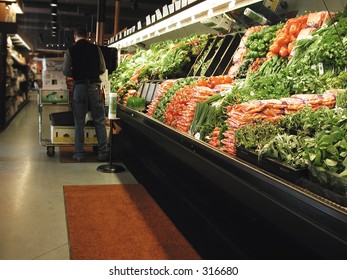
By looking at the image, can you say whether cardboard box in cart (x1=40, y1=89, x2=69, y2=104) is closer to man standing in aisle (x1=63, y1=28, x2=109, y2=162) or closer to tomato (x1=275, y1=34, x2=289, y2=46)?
man standing in aisle (x1=63, y1=28, x2=109, y2=162)

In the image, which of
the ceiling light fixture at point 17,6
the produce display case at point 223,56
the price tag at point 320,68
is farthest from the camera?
the ceiling light fixture at point 17,6

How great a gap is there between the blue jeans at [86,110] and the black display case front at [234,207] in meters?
1.28

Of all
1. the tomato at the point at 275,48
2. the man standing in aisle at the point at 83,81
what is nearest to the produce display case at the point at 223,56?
the tomato at the point at 275,48

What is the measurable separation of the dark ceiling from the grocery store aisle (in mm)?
10315

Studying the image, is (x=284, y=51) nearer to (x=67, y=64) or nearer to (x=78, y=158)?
(x=67, y=64)

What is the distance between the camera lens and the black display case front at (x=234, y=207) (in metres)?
1.55

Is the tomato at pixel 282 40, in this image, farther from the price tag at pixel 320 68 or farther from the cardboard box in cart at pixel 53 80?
the cardboard box in cart at pixel 53 80

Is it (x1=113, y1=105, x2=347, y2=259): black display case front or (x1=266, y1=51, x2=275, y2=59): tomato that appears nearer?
(x1=113, y1=105, x2=347, y2=259): black display case front

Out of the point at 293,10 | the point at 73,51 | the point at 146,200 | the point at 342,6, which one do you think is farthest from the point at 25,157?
the point at 342,6

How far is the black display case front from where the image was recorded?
1.55m

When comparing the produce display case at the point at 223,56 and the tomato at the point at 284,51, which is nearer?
the tomato at the point at 284,51

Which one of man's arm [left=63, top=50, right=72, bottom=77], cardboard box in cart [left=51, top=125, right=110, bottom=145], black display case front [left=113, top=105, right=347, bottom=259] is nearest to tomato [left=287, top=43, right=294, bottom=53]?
black display case front [left=113, top=105, right=347, bottom=259]

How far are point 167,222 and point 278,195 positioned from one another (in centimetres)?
192
